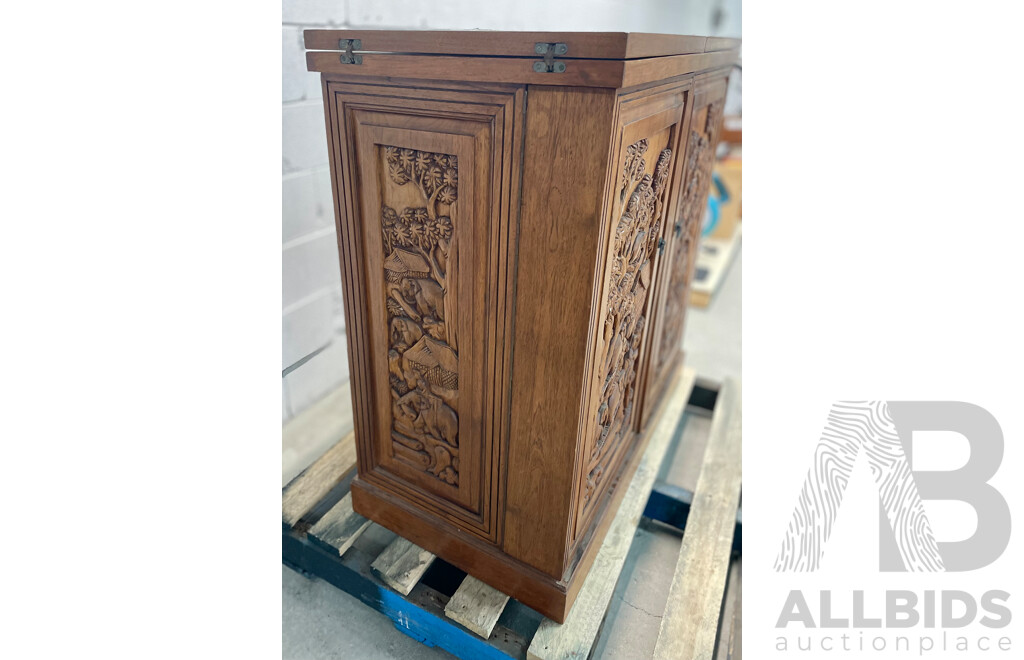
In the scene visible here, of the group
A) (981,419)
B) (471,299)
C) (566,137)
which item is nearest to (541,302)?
(471,299)

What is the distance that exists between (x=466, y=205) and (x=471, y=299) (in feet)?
0.58

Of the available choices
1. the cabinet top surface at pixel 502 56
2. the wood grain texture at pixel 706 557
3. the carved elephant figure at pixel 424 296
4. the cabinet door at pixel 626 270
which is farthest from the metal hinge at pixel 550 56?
the wood grain texture at pixel 706 557

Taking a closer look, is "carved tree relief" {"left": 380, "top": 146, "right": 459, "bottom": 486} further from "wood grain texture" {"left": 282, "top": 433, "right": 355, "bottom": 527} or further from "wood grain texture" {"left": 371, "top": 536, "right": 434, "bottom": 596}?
"wood grain texture" {"left": 282, "top": 433, "right": 355, "bottom": 527}

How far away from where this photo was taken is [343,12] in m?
1.71

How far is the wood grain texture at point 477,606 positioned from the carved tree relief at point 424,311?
9.5 inches

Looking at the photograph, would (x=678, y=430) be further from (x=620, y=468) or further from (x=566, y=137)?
(x=566, y=137)

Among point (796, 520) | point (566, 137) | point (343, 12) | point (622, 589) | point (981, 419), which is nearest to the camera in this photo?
point (566, 137)

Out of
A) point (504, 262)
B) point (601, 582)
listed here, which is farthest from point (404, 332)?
point (601, 582)

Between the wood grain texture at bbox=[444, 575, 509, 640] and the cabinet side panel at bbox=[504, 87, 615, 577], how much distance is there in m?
0.12

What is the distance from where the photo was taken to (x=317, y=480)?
161 centimetres

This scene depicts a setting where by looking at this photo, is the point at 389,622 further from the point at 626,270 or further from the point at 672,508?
the point at 626,270

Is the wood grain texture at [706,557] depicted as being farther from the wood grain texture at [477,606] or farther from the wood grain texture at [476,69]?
the wood grain texture at [476,69]

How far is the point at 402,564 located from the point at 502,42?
1.12 metres

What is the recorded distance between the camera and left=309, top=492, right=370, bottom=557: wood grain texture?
1.41 metres
